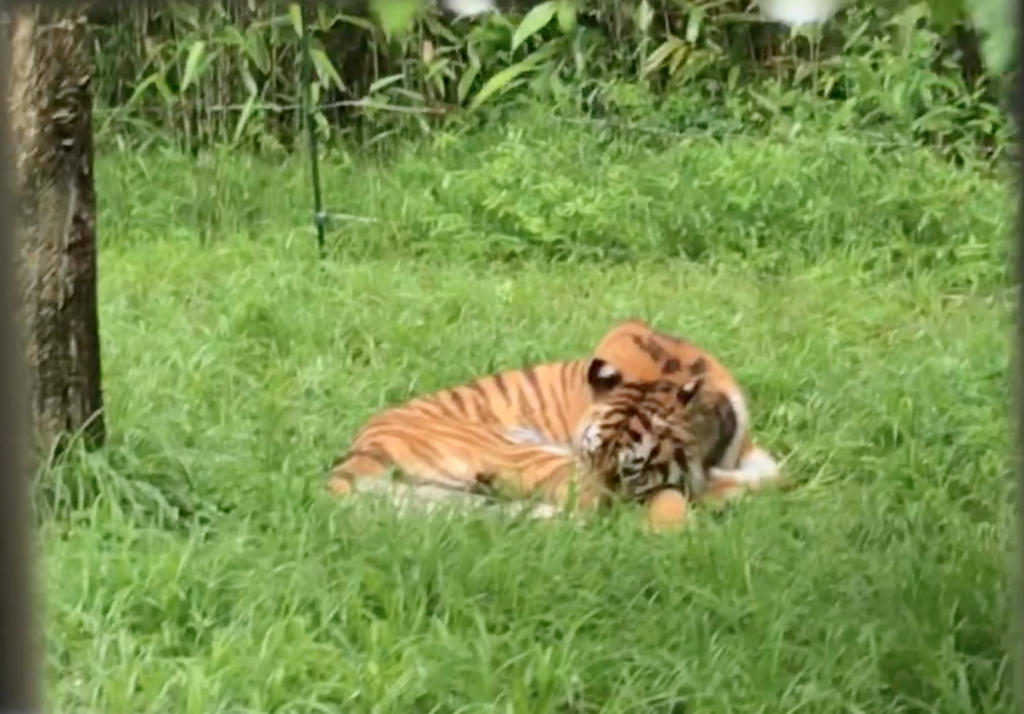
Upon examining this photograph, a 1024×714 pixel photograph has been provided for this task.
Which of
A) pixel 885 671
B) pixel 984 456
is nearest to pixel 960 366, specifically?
pixel 984 456

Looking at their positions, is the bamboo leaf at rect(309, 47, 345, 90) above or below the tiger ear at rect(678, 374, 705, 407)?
above

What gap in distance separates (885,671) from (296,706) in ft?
2.28

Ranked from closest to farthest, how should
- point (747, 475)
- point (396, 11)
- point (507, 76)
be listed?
point (396, 11)
point (747, 475)
point (507, 76)

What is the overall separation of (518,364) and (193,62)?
6.47 ft

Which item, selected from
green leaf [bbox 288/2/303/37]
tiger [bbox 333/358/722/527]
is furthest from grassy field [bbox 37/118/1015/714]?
green leaf [bbox 288/2/303/37]

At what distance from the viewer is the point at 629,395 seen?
3205 millimetres

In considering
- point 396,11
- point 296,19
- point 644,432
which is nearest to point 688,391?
point 644,432

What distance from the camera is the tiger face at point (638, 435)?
301 centimetres

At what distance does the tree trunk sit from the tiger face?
2.83 ft

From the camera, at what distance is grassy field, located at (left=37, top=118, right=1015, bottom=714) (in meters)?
2.15

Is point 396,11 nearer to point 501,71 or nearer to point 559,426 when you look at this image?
point 559,426

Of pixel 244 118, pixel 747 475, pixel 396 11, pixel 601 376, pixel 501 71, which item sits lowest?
pixel 747 475

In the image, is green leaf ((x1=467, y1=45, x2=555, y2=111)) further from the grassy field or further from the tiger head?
the tiger head

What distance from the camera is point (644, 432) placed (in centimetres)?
308
